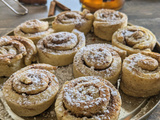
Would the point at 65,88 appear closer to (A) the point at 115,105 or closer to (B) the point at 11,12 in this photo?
(A) the point at 115,105

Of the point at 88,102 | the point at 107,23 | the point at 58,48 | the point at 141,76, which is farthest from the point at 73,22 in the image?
the point at 88,102

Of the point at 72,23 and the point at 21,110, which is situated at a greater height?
the point at 72,23

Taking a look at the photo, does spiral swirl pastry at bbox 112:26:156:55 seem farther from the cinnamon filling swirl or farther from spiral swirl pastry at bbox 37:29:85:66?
spiral swirl pastry at bbox 37:29:85:66

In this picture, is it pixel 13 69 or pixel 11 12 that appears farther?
pixel 11 12

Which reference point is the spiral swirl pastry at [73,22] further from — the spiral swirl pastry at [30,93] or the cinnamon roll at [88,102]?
the cinnamon roll at [88,102]

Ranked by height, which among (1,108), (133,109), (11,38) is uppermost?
(11,38)

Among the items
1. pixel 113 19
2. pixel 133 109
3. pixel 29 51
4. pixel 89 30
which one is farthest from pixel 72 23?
pixel 133 109

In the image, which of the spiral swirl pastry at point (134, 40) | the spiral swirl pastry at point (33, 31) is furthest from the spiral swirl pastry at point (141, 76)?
the spiral swirl pastry at point (33, 31)

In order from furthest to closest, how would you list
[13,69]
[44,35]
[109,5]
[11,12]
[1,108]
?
[11,12] < [109,5] < [44,35] < [13,69] < [1,108]

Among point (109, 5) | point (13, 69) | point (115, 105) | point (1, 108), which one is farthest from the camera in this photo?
point (109, 5)
